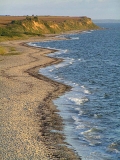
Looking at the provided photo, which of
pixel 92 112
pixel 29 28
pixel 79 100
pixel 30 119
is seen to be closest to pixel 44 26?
pixel 29 28

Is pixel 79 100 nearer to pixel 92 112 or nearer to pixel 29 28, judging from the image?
pixel 92 112

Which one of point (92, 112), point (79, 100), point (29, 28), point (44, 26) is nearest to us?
point (92, 112)

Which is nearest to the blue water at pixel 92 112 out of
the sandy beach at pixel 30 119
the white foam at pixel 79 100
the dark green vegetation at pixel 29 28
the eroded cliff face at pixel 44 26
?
the white foam at pixel 79 100

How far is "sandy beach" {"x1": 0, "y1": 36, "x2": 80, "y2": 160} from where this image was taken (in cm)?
1639

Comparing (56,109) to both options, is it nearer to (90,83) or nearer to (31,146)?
(31,146)

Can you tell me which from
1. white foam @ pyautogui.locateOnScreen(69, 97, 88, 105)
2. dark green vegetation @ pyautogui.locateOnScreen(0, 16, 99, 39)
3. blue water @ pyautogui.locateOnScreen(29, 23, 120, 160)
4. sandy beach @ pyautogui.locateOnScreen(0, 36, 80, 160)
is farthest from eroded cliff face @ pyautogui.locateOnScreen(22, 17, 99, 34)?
white foam @ pyautogui.locateOnScreen(69, 97, 88, 105)

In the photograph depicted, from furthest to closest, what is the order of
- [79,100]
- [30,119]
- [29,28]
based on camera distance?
[29,28] → [79,100] → [30,119]

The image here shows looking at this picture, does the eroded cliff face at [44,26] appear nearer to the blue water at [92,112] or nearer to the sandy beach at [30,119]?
the blue water at [92,112]

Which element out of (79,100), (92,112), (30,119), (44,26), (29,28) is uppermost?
(44,26)

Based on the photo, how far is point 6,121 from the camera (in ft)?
69.7

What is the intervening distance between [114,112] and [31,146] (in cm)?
914

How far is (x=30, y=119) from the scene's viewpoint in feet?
72.5

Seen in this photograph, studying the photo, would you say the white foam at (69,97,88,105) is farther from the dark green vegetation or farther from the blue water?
the dark green vegetation

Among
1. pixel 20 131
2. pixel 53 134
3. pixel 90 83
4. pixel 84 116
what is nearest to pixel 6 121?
pixel 20 131
